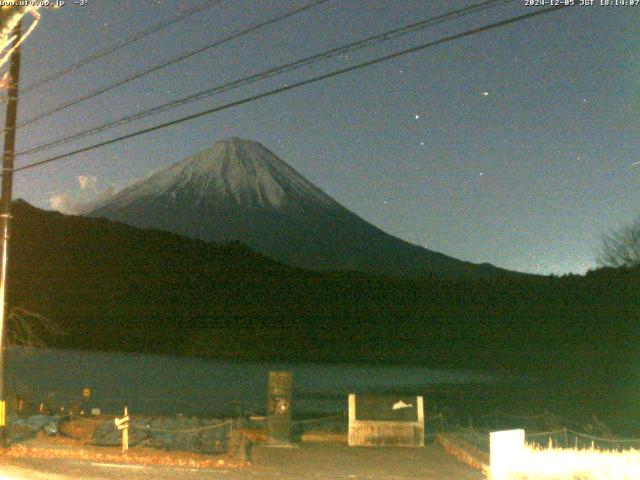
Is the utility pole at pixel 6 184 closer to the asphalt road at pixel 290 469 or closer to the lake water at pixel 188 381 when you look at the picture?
the asphalt road at pixel 290 469

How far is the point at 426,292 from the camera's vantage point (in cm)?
11612

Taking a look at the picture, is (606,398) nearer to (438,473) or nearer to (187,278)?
(438,473)

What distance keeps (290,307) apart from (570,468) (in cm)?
10750

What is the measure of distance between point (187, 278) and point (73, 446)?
115 metres

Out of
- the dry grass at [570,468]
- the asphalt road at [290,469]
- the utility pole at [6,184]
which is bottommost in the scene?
the asphalt road at [290,469]

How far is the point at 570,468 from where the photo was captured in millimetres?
13922

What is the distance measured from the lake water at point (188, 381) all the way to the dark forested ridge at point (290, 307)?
8568mm

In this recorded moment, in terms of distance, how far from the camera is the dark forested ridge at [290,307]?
79.4 m

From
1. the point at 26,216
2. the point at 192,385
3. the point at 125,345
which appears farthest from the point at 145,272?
the point at 192,385

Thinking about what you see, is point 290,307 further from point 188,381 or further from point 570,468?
point 570,468

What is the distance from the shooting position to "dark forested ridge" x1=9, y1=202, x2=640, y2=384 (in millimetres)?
79438

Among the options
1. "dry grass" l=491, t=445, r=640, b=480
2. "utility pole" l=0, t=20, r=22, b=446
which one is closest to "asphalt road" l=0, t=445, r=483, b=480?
"dry grass" l=491, t=445, r=640, b=480

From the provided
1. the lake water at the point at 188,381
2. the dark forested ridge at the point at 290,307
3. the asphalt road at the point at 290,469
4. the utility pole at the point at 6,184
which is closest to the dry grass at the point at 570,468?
the asphalt road at the point at 290,469

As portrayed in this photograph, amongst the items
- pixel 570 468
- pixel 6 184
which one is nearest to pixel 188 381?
pixel 6 184
